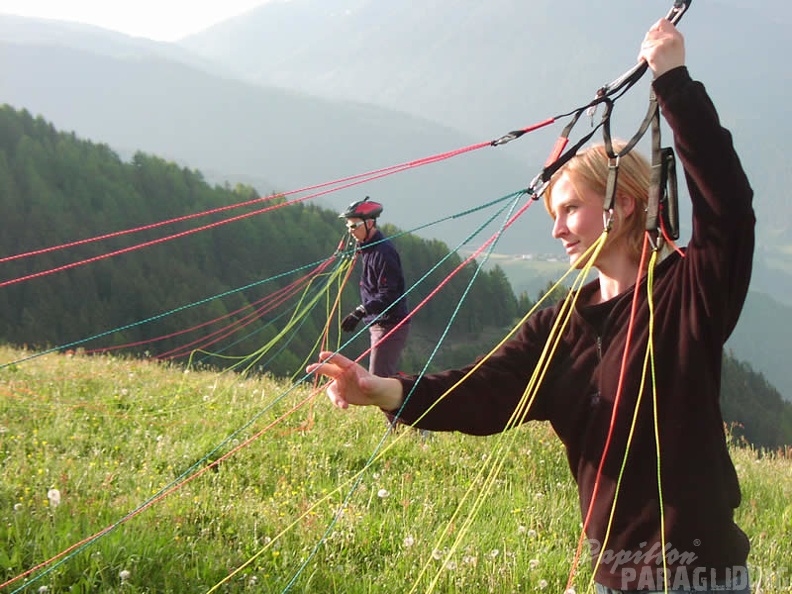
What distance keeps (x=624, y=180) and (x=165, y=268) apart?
299ft

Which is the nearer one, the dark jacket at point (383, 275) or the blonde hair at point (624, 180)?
the blonde hair at point (624, 180)

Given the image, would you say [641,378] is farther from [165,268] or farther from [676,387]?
[165,268]

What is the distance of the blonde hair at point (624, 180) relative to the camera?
7.22 feet

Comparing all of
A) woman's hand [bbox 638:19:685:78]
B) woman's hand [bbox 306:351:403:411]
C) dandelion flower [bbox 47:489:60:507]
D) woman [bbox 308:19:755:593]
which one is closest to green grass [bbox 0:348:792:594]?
dandelion flower [bbox 47:489:60:507]

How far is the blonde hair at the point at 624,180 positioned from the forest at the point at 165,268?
210ft

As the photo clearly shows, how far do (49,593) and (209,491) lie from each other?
49.6 inches

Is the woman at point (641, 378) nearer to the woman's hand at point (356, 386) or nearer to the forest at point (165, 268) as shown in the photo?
the woman's hand at point (356, 386)

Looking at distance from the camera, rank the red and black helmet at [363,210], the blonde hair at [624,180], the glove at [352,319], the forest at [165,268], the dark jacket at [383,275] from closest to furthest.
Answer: the blonde hair at [624,180] < the dark jacket at [383,275] < the red and black helmet at [363,210] < the glove at [352,319] < the forest at [165,268]

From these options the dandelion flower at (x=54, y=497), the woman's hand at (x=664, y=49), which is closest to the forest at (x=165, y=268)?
the dandelion flower at (x=54, y=497)

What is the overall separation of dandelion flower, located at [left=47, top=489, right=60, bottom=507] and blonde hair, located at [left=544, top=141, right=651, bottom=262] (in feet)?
9.00

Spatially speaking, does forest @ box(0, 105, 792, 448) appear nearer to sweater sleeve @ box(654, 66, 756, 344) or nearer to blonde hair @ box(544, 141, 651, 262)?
blonde hair @ box(544, 141, 651, 262)

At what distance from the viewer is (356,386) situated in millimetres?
2309

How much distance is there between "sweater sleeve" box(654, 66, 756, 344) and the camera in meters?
1.84

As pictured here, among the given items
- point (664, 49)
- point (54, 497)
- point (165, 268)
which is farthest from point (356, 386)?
point (165, 268)
